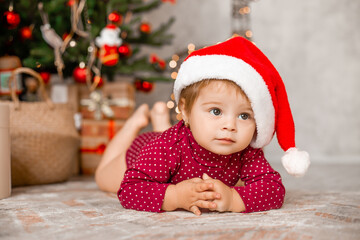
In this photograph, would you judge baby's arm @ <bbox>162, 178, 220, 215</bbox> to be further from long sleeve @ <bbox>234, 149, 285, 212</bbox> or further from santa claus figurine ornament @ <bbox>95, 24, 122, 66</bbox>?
santa claus figurine ornament @ <bbox>95, 24, 122, 66</bbox>

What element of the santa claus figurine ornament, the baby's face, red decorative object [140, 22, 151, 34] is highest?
red decorative object [140, 22, 151, 34]

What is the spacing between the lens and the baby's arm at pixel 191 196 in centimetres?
77

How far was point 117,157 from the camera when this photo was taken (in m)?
1.19

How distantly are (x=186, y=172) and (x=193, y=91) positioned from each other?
0.66 ft

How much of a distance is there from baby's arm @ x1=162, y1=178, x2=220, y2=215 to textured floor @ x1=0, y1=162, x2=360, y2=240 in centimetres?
2

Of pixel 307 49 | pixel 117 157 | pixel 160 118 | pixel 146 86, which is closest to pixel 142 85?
pixel 146 86

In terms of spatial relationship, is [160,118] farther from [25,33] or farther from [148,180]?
[25,33]

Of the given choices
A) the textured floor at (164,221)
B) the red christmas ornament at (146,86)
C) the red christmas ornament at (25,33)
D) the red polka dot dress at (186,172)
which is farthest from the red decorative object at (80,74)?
the red polka dot dress at (186,172)

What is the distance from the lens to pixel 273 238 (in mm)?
612

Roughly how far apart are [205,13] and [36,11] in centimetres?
148

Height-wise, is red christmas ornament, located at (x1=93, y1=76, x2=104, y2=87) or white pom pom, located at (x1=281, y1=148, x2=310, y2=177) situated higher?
red christmas ornament, located at (x1=93, y1=76, x2=104, y2=87)

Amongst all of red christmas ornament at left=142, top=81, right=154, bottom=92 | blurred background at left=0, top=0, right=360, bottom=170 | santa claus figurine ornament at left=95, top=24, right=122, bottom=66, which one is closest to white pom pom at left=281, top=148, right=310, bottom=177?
santa claus figurine ornament at left=95, top=24, right=122, bottom=66

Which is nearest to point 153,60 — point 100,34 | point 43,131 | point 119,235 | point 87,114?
point 100,34

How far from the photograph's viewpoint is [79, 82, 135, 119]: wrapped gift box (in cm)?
186
